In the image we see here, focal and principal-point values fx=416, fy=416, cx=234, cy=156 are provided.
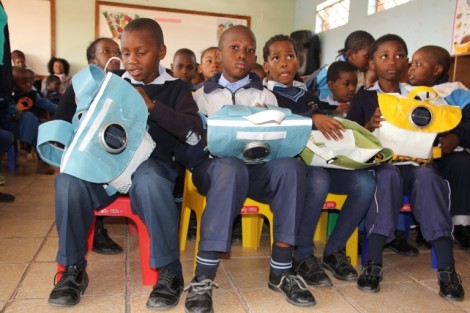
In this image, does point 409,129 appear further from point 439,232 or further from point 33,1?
point 33,1

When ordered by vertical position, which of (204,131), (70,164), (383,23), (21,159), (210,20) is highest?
(210,20)

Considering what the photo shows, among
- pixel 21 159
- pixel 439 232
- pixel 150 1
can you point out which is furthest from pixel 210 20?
pixel 439 232

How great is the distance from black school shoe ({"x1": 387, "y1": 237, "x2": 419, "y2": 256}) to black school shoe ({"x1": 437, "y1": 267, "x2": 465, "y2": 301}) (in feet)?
1.38

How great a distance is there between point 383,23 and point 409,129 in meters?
4.03

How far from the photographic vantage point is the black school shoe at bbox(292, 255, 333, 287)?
151 centimetres

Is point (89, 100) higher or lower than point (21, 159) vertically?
higher

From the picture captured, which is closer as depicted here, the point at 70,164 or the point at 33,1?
the point at 70,164

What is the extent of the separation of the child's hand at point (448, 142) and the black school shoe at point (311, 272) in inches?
31.2

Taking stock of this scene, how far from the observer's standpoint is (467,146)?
1982mm

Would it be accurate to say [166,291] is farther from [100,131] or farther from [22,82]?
[22,82]

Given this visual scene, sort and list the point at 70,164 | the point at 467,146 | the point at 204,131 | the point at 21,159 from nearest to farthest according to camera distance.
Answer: the point at 70,164, the point at 204,131, the point at 467,146, the point at 21,159

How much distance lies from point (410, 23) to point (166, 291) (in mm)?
4472

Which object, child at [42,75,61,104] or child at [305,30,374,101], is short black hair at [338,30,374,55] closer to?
child at [305,30,374,101]

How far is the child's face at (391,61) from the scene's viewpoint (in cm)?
186
